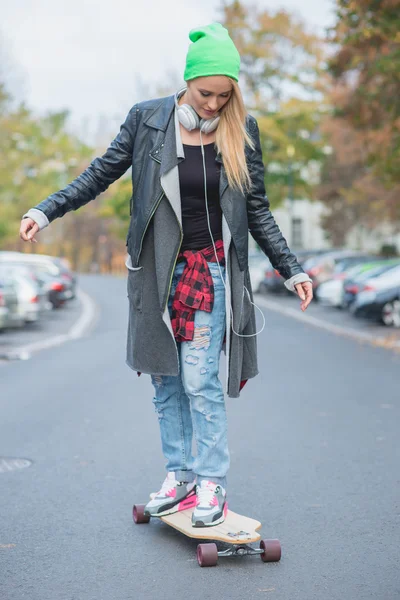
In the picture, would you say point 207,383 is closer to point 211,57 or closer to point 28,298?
point 211,57

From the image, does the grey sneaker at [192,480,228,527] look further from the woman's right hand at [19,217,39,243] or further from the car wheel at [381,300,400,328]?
the car wheel at [381,300,400,328]

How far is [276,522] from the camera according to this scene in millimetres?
4461

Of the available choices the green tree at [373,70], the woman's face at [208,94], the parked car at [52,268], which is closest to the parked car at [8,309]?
the green tree at [373,70]

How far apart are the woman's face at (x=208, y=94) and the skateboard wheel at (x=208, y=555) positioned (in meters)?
1.67

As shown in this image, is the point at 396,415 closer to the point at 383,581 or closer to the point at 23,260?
the point at 383,581

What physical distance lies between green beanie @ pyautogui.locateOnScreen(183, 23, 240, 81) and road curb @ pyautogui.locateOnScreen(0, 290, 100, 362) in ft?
31.1

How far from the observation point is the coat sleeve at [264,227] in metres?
4.10

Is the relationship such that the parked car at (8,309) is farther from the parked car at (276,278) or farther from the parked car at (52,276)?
the parked car at (276,278)

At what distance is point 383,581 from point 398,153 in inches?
728

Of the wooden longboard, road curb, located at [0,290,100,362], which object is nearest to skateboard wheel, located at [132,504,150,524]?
the wooden longboard

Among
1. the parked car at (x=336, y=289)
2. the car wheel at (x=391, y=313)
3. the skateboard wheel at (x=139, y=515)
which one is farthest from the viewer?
the parked car at (x=336, y=289)

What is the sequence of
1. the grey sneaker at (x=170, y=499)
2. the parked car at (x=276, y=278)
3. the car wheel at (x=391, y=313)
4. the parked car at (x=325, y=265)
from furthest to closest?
1. the parked car at (x=276, y=278)
2. the parked car at (x=325, y=265)
3. the car wheel at (x=391, y=313)
4. the grey sneaker at (x=170, y=499)

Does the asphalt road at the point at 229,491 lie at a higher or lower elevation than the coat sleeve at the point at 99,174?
lower

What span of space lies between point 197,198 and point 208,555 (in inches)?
55.1
